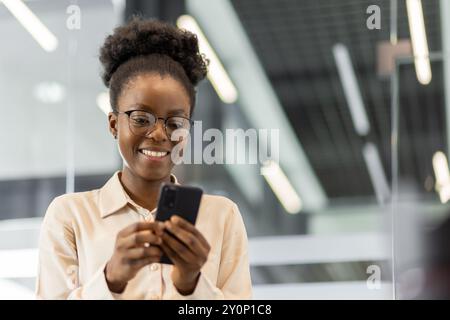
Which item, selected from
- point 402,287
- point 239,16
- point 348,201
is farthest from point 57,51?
point 402,287

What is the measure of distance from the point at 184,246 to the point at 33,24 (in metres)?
1.94

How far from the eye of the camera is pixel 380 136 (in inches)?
110

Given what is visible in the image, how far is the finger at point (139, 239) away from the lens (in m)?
1.11

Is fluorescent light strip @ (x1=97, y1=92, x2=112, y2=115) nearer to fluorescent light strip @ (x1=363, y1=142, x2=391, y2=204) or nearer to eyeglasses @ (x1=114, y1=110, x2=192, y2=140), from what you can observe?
fluorescent light strip @ (x1=363, y1=142, x2=391, y2=204)

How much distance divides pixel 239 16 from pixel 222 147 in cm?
54

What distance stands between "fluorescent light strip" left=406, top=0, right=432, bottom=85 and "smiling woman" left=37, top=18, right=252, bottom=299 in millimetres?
1567

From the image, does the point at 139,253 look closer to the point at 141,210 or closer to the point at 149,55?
the point at 141,210

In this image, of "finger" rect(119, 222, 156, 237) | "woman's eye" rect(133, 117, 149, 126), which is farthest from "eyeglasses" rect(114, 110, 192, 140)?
"finger" rect(119, 222, 156, 237)

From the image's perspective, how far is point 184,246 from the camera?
1127mm

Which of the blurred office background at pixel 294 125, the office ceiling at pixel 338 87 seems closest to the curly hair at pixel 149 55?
the blurred office background at pixel 294 125

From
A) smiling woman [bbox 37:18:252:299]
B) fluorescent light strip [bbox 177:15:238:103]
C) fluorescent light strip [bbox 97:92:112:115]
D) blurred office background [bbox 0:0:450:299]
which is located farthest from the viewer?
fluorescent light strip [bbox 177:15:238:103]

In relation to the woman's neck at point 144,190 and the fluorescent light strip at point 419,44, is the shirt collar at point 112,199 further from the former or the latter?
the fluorescent light strip at point 419,44

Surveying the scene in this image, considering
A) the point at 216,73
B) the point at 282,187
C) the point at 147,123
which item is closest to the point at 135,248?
the point at 147,123

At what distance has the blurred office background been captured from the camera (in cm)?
268
